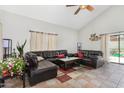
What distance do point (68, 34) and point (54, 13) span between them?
2.32 metres

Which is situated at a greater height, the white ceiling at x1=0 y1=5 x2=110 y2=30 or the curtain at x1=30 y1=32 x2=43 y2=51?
the white ceiling at x1=0 y1=5 x2=110 y2=30

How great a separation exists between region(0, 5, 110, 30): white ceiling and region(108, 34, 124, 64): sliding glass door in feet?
6.55

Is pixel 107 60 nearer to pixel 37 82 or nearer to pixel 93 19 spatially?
pixel 93 19

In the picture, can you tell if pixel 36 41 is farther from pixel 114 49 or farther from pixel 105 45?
pixel 114 49

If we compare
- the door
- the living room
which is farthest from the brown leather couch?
the door

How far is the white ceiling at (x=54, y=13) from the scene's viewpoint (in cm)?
384

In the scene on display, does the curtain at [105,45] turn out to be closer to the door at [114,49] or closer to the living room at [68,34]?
the living room at [68,34]

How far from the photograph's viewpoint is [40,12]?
13.9 feet

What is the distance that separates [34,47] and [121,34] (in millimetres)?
5245

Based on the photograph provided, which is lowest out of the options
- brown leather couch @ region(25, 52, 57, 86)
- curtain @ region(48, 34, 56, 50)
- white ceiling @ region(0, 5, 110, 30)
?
brown leather couch @ region(25, 52, 57, 86)

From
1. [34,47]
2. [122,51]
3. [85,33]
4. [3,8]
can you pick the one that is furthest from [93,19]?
[3,8]

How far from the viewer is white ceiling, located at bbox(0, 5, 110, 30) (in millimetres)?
3835

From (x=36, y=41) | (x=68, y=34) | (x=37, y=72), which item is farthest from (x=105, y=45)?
(x=37, y=72)

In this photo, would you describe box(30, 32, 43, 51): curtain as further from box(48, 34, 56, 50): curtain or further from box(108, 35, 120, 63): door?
box(108, 35, 120, 63): door
